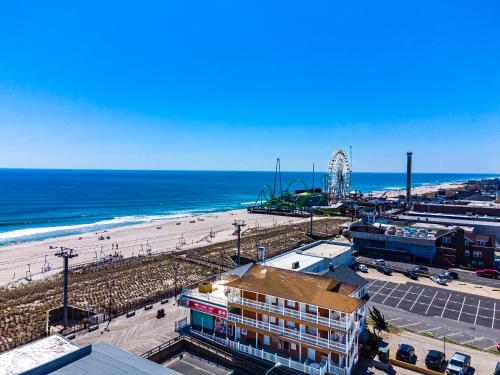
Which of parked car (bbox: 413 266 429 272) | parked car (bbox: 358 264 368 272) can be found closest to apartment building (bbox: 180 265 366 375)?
parked car (bbox: 358 264 368 272)

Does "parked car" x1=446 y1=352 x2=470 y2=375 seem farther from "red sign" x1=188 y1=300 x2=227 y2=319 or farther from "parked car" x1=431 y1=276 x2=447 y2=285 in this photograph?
"parked car" x1=431 y1=276 x2=447 y2=285

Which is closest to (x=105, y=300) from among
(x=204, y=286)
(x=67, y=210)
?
(x=204, y=286)

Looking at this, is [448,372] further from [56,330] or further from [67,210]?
[67,210]

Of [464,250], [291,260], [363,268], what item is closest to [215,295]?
[291,260]

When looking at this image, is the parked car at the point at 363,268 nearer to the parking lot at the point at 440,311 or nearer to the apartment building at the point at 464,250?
the parking lot at the point at 440,311

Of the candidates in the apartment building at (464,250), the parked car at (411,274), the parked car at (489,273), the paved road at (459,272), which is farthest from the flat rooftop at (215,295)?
the parked car at (489,273)
